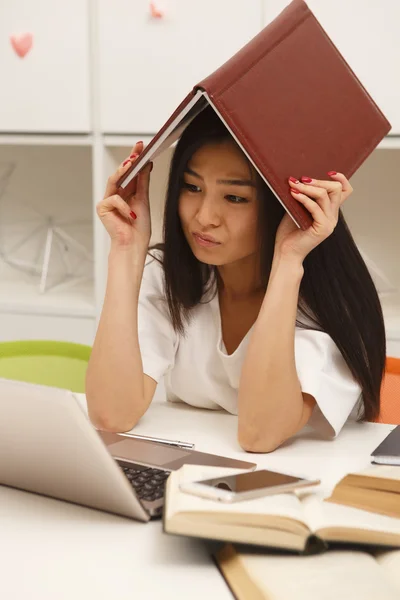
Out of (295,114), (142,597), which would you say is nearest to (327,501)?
(142,597)

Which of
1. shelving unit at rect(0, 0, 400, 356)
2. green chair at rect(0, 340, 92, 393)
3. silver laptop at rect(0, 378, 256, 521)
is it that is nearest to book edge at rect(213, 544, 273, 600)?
silver laptop at rect(0, 378, 256, 521)

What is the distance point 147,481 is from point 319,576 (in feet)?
0.92

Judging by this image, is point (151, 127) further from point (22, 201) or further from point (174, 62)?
point (22, 201)

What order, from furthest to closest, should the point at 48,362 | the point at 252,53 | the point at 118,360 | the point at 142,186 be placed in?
the point at 48,362 < the point at 142,186 < the point at 118,360 < the point at 252,53

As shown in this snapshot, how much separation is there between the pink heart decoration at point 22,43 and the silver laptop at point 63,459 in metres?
1.66

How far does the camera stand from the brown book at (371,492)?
771 mm

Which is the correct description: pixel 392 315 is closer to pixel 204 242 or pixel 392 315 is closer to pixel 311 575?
pixel 204 242

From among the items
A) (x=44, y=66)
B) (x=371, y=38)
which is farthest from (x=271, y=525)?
(x=44, y=66)

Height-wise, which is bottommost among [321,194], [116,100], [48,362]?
[48,362]

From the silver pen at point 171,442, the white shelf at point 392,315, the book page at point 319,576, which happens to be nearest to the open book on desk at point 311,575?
the book page at point 319,576

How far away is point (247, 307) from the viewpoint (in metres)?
1.38

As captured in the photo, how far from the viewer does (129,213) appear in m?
1.32

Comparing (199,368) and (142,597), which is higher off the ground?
(199,368)

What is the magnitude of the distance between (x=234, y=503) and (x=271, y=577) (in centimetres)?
9
